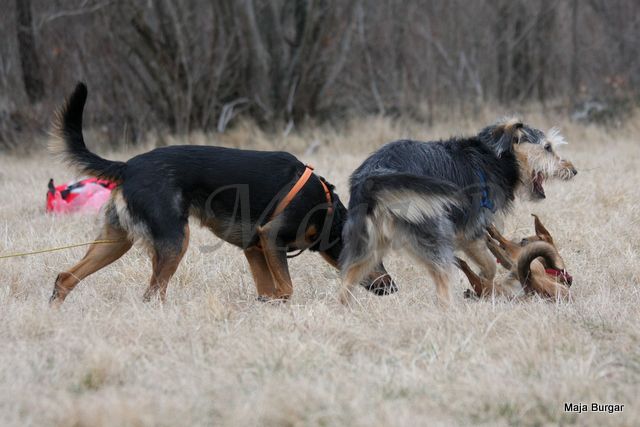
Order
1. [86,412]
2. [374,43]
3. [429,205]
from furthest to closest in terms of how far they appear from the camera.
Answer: [374,43] → [429,205] → [86,412]

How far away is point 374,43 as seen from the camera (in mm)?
18531

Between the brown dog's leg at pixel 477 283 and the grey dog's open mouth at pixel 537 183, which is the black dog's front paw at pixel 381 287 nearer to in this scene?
the brown dog's leg at pixel 477 283

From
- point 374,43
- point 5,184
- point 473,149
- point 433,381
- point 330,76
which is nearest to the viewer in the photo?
point 433,381

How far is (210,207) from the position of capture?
5309mm

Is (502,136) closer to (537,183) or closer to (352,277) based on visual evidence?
(537,183)

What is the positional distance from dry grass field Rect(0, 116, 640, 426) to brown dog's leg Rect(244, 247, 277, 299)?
168 mm

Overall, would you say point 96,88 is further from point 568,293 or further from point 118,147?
point 568,293

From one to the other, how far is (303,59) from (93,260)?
37.9 ft

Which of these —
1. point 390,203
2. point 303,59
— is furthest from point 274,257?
point 303,59

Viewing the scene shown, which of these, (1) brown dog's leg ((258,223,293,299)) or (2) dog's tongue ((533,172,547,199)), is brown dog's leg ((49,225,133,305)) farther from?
(2) dog's tongue ((533,172,547,199))

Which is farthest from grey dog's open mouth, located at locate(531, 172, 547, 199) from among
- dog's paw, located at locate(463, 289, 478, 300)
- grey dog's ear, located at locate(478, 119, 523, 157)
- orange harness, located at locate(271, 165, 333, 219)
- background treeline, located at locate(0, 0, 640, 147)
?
background treeline, located at locate(0, 0, 640, 147)

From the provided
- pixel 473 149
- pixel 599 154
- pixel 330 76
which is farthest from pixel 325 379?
pixel 330 76

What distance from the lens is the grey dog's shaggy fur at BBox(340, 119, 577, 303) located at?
4895 millimetres

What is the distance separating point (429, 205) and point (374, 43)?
14219mm
